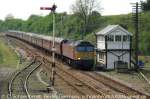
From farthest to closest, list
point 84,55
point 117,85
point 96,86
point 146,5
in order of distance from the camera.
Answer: point 146,5
point 84,55
point 117,85
point 96,86

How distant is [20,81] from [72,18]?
2979 inches

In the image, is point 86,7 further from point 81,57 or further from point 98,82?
point 98,82

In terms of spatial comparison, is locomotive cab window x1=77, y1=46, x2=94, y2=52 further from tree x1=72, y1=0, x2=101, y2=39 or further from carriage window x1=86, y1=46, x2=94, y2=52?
tree x1=72, y1=0, x2=101, y2=39

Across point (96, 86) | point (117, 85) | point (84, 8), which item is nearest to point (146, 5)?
point (84, 8)

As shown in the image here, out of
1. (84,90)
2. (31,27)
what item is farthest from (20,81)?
(31,27)

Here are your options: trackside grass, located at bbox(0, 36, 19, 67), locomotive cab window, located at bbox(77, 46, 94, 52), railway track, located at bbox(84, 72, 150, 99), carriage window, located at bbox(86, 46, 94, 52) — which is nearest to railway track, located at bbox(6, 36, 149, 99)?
railway track, located at bbox(84, 72, 150, 99)

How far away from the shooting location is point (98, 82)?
35.3 metres

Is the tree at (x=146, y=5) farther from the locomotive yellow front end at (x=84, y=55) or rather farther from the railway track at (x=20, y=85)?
the railway track at (x=20, y=85)

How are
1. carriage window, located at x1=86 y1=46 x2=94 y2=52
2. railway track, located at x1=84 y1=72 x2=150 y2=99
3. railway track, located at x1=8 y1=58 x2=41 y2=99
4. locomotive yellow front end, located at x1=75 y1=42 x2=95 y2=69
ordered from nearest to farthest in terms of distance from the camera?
railway track, located at x1=8 y1=58 x2=41 y2=99
railway track, located at x1=84 y1=72 x2=150 y2=99
locomotive yellow front end, located at x1=75 y1=42 x2=95 y2=69
carriage window, located at x1=86 y1=46 x2=94 y2=52

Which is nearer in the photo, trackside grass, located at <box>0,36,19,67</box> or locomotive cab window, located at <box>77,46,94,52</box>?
locomotive cab window, located at <box>77,46,94,52</box>

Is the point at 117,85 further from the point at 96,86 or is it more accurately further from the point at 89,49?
the point at 89,49

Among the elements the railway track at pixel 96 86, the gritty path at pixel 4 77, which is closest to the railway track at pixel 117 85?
the railway track at pixel 96 86

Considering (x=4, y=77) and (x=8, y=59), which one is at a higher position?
(x=4, y=77)

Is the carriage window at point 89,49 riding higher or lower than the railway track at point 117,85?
higher
